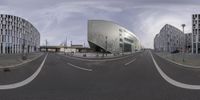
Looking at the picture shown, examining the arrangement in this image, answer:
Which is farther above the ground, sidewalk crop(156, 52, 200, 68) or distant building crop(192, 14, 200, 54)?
distant building crop(192, 14, 200, 54)

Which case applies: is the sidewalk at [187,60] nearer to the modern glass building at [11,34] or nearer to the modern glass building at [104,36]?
the modern glass building at [104,36]

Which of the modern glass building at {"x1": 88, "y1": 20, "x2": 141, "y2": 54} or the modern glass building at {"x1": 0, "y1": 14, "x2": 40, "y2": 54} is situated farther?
the modern glass building at {"x1": 0, "y1": 14, "x2": 40, "y2": 54}

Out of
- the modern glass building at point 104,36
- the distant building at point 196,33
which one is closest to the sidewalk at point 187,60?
the modern glass building at point 104,36

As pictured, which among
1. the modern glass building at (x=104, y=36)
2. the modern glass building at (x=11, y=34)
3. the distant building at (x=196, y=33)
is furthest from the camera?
the distant building at (x=196, y=33)

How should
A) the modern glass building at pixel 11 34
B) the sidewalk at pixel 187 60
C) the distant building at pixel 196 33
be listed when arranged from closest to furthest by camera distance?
the sidewalk at pixel 187 60
the modern glass building at pixel 11 34
the distant building at pixel 196 33

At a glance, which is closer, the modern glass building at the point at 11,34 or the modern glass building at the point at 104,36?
the modern glass building at the point at 104,36

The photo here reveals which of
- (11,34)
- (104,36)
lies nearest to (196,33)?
(104,36)

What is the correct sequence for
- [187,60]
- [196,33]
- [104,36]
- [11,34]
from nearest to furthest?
[187,60] < [104,36] < [11,34] < [196,33]

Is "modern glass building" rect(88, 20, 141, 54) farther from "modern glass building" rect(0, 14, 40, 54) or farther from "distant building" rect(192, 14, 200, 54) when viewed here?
"distant building" rect(192, 14, 200, 54)

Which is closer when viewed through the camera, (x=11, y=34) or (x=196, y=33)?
(x=11, y=34)

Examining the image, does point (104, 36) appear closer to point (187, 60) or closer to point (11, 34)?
point (11, 34)

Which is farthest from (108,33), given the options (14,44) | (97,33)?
(14,44)

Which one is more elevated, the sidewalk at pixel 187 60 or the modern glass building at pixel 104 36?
the modern glass building at pixel 104 36

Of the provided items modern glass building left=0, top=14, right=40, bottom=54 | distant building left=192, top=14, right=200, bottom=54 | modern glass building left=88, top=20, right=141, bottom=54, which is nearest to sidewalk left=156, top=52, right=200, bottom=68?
modern glass building left=88, top=20, right=141, bottom=54
